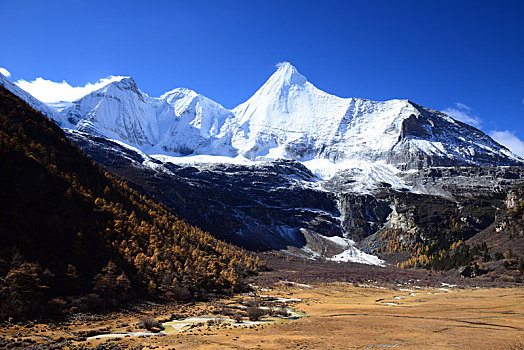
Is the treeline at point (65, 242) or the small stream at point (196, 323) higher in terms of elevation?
the treeline at point (65, 242)

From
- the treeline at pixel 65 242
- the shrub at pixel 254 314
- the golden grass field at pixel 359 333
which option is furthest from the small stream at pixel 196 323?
the treeline at pixel 65 242

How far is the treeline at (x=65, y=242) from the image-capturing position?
3491 centimetres

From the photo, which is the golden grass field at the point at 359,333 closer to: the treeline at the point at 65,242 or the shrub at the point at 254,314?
the shrub at the point at 254,314

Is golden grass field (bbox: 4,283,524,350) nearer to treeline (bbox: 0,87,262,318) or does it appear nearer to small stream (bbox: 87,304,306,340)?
small stream (bbox: 87,304,306,340)

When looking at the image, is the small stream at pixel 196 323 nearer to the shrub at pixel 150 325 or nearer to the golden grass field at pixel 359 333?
the shrub at pixel 150 325

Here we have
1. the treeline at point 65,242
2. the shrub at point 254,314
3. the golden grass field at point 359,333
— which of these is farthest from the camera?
the shrub at point 254,314

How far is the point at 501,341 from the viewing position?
23609 millimetres

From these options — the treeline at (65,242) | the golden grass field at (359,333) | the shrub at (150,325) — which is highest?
the treeline at (65,242)

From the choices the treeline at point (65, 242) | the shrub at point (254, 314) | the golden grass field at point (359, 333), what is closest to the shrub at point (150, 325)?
the golden grass field at point (359, 333)

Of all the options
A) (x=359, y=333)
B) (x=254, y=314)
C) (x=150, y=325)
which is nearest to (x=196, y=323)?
(x=150, y=325)

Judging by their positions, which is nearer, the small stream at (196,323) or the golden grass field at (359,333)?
the golden grass field at (359,333)

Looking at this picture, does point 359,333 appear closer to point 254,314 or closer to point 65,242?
point 254,314

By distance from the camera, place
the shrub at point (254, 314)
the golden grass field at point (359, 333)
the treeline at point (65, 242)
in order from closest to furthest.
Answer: the golden grass field at point (359, 333), the treeline at point (65, 242), the shrub at point (254, 314)

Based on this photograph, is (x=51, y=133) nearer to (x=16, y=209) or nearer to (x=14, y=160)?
(x=14, y=160)
